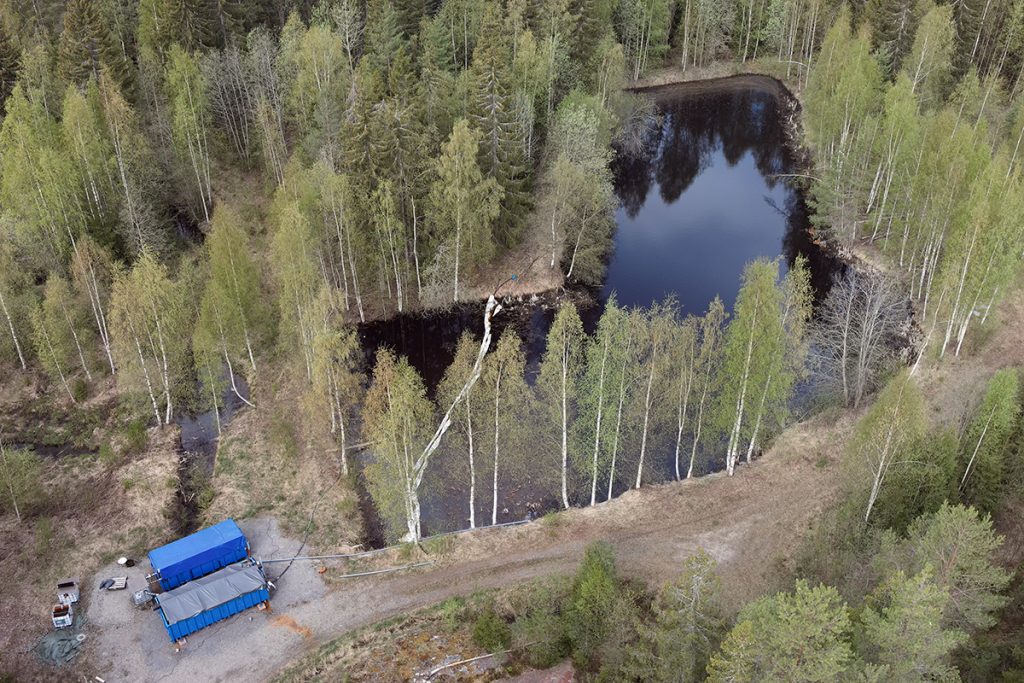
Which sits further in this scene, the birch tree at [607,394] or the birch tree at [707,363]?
the birch tree at [707,363]

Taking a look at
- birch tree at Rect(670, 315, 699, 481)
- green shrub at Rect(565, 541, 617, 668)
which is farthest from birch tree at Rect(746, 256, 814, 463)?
green shrub at Rect(565, 541, 617, 668)

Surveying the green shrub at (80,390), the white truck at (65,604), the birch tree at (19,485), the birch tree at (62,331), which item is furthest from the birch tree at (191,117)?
the white truck at (65,604)

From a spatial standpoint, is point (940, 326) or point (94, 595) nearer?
point (94, 595)

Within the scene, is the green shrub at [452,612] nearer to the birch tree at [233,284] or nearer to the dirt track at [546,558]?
the dirt track at [546,558]

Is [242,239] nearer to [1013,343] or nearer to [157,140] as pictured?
[157,140]

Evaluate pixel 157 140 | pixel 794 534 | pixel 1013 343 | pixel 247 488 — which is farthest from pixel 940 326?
pixel 157 140

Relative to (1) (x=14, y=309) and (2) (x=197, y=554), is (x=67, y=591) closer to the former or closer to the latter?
(2) (x=197, y=554)

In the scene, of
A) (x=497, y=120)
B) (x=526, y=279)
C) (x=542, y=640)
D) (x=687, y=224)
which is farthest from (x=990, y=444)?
(x=687, y=224)
